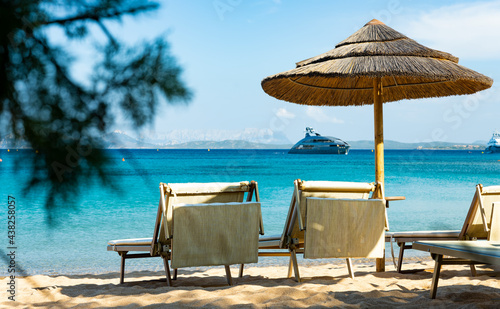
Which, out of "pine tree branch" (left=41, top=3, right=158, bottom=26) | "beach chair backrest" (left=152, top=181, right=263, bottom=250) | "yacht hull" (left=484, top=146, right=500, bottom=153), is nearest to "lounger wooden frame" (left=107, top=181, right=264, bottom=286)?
"beach chair backrest" (left=152, top=181, right=263, bottom=250)

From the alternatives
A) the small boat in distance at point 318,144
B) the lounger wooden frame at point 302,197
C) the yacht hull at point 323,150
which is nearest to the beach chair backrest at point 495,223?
the lounger wooden frame at point 302,197

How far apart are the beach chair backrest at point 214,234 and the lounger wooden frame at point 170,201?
0.11 meters

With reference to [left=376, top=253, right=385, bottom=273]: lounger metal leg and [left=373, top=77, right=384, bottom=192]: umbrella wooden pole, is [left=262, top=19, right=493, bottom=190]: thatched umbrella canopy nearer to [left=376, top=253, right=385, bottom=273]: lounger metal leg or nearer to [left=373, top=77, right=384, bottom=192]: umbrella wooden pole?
[left=373, top=77, right=384, bottom=192]: umbrella wooden pole

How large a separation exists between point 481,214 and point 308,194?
128 centimetres

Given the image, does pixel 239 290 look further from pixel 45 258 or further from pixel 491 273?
pixel 45 258

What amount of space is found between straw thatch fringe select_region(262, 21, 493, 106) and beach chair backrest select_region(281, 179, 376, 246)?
82 cm

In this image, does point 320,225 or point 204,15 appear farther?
point 320,225

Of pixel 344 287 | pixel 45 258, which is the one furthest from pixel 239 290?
pixel 45 258

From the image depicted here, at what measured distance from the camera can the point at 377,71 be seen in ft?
11.3

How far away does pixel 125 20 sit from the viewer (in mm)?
1303

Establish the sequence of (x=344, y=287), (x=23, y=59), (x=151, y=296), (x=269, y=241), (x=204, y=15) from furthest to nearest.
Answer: (x=269, y=241)
(x=344, y=287)
(x=151, y=296)
(x=204, y=15)
(x=23, y=59)

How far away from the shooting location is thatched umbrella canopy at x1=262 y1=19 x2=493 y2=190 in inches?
139

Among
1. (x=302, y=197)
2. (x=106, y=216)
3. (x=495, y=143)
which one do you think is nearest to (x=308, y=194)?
(x=302, y=197)

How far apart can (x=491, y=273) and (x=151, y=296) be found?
278cm
